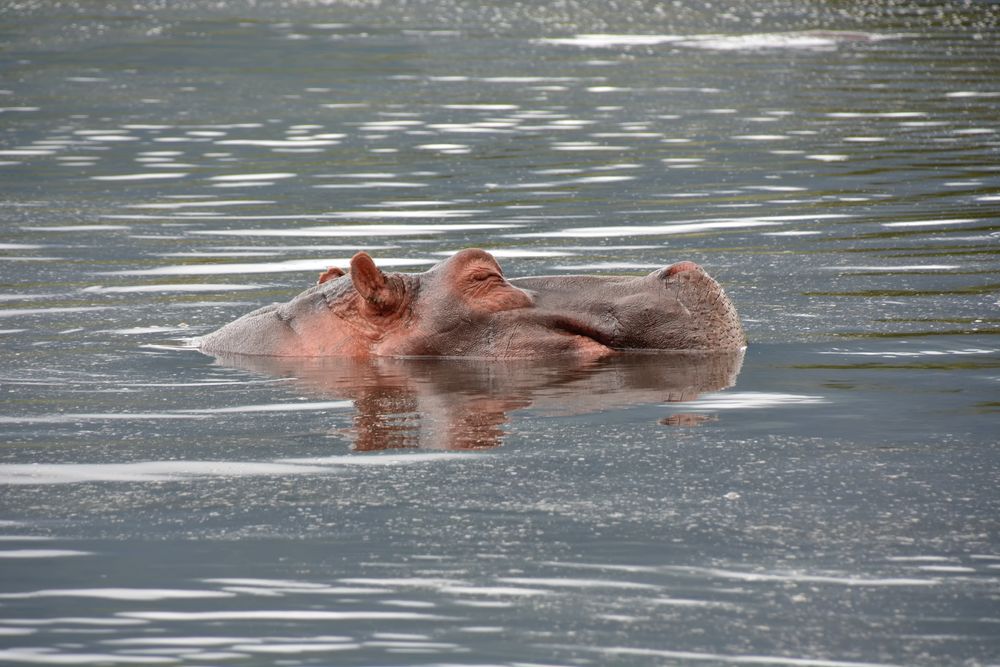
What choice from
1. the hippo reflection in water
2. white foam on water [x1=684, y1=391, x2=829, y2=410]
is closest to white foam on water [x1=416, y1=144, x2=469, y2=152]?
the hippo reflection in water

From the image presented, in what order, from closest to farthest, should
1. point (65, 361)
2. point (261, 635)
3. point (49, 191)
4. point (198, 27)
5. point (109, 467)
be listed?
point (261, 635) < point (109, 467) < point (65, 361) < point (49, 191) < point (198, 27)

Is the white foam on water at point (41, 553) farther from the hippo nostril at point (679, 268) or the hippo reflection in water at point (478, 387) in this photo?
the hippo nostril at point (679, 268)

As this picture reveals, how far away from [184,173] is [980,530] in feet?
39.9

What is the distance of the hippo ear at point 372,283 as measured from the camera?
313 inches

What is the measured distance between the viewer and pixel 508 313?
26.7ft

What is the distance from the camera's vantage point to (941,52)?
28.1 m

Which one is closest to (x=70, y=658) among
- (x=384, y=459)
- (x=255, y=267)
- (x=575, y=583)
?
(x=575, y=583)

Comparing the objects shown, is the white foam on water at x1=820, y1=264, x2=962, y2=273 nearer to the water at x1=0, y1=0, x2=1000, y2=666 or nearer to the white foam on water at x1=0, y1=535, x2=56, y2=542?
the water at x1=0, y1=0, x2=1000, y2=666

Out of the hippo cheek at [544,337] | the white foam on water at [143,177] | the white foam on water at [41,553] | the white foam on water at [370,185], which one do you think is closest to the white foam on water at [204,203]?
the white foam on water at [370,185]

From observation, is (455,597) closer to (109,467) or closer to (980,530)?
(980,530)

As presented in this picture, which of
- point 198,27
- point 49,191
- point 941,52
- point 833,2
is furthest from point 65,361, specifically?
point 833,2

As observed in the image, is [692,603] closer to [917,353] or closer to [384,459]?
[384,459]

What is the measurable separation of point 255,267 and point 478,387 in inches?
154

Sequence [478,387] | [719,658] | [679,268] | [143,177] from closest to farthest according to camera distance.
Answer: [719,658]
[478,387]
[679,268]
[143,177]
